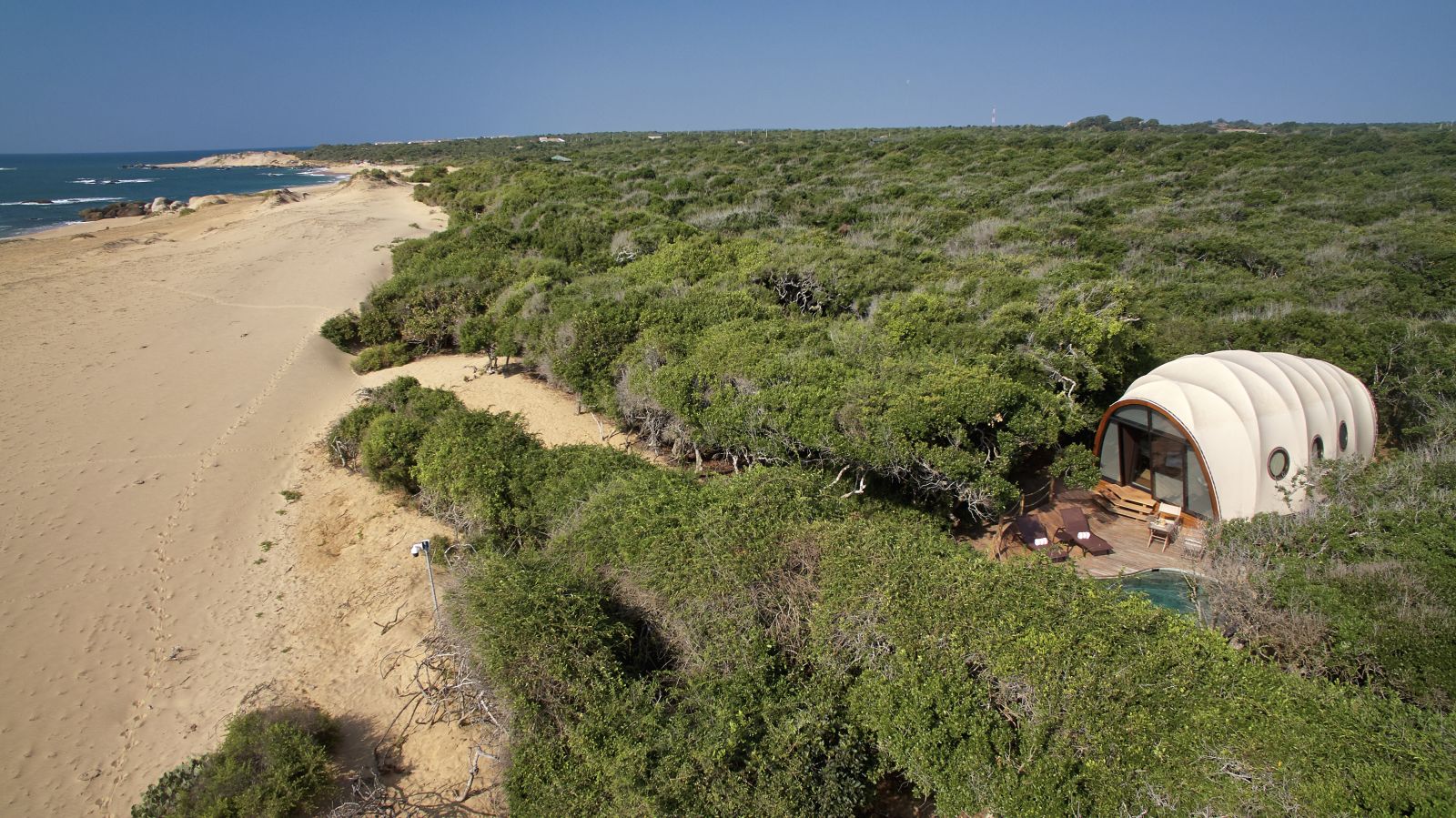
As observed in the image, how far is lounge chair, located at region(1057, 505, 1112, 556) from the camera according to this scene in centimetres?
939

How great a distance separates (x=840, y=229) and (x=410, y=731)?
23.4 m

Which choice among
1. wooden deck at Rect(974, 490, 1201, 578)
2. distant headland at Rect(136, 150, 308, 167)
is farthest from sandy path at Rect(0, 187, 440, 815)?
distant headland at Rect(136, 150, 308, 167)

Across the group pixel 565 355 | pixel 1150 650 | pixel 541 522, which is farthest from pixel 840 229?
pixel 1150 650

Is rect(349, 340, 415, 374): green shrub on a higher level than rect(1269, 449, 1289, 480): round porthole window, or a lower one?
higher

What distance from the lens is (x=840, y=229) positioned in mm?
25906

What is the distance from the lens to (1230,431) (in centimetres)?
974

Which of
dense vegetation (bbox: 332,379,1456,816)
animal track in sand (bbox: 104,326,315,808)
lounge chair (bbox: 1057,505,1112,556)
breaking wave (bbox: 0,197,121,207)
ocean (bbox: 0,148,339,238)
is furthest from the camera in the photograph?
breaking wave (bbox: 0,197,121,207)

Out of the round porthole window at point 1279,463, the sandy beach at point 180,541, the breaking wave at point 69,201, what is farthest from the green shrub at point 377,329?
the breaking wave at point 69,201

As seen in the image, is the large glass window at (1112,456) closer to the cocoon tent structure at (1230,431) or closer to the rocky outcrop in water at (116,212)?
the cocoon tent structure at (1230,431)

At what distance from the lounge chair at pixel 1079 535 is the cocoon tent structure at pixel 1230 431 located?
152 cm

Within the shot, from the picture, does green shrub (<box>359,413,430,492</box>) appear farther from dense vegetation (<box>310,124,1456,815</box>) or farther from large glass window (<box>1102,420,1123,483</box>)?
large glass window (<box>1102,420,1123,483</box>)

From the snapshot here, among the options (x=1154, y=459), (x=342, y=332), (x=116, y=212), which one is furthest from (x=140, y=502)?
(x=116, y=212)

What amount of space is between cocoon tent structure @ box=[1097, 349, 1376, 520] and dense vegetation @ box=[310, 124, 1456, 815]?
857 mm

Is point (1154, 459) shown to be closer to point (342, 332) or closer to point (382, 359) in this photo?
point (382, 359)
